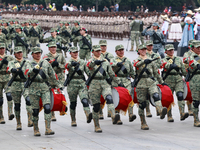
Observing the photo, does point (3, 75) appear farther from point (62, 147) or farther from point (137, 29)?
point (137, 29)

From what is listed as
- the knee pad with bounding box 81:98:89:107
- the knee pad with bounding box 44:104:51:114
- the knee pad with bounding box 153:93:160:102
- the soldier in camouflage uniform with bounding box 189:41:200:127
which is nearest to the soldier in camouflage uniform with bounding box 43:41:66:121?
the knee pad with bounding box 81:98:89:107

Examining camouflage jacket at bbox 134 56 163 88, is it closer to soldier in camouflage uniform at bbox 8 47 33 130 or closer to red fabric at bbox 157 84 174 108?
red fabric at bbox 157 84 174 108

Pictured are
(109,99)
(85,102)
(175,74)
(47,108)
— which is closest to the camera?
(47,108)

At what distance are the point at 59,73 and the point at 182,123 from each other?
11.6 ft

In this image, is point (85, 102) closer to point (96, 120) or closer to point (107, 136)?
point (96, 120)

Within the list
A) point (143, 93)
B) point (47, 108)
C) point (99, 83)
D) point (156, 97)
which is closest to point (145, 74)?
point (143, 93)

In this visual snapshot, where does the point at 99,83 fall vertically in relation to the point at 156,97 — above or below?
above

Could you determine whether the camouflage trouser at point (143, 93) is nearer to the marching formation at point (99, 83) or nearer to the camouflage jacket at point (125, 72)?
the marching formation at point (99, 83)

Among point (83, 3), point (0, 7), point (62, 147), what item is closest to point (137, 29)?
point (62, 147)

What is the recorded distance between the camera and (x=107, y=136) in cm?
998

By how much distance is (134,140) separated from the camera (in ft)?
31.6

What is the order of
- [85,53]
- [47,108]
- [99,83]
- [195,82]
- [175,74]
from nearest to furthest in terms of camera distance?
[47,108] < [99,83] < [195,82] < [175,74] < [85,53]

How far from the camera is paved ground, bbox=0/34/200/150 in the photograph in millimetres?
9070

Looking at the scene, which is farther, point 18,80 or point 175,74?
point 175,74
